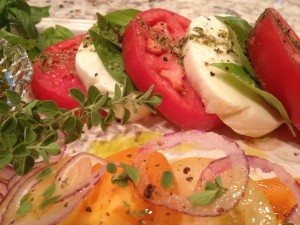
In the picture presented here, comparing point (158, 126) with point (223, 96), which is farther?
point (158, 126)

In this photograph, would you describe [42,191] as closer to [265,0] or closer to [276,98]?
[276,98]

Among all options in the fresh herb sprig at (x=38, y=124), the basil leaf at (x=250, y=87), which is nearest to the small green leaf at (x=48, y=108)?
the fresh herb sprig at (x=38, y=124)

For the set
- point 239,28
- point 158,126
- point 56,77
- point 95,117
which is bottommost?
point 158,126

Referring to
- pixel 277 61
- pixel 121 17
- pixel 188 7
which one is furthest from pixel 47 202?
pixel 188 7

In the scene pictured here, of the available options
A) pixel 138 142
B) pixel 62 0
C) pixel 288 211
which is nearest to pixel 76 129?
pixel 138 142

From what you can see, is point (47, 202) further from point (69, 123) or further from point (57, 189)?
point (69, 123)

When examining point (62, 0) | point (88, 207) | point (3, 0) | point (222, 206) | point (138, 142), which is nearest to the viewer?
point (222, 206)

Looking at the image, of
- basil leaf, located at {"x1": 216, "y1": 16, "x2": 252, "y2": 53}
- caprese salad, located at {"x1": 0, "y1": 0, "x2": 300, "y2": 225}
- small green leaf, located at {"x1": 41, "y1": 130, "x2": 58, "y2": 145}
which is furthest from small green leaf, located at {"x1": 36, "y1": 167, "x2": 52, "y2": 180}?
basil leaf, located at {"x1": 216, "y1": 16, "x2": 252, "y2": 53}

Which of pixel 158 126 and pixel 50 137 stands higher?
pixel 50 137
